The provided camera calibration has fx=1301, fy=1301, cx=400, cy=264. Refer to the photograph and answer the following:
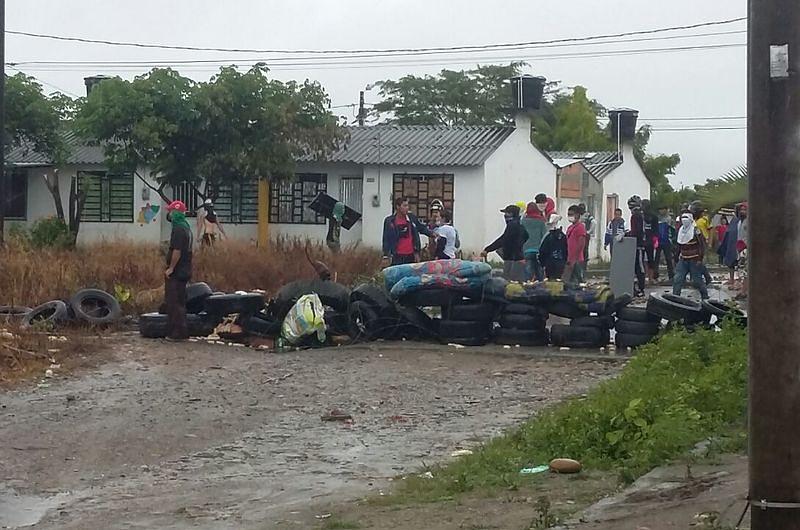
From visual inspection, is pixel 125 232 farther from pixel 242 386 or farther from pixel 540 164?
pixel 242 386

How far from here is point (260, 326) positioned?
16.7 m

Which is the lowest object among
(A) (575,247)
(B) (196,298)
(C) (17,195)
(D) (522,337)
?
(D) (522,337)

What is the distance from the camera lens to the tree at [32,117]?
37281 millimetres

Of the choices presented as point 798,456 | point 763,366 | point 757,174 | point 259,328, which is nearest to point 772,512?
point 798,456

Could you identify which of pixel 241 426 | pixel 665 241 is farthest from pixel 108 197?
pixel 241 426

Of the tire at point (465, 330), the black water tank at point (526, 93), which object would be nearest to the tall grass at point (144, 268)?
the tire at point (465, 330)

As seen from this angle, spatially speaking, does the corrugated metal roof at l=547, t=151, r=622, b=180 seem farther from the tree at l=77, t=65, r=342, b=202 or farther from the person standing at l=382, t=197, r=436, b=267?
the person standing at l=382, t=197, r=436, b=267

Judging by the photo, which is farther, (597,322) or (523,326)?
(523,326)

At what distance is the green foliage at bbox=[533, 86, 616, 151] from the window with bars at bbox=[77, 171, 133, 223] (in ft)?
91.9

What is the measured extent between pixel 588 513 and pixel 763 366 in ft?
5.45

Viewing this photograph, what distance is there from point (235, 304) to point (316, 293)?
1.10m

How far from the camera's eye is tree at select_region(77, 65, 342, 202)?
3681 centimetres

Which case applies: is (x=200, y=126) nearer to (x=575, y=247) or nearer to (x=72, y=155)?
(x=72, y=155)

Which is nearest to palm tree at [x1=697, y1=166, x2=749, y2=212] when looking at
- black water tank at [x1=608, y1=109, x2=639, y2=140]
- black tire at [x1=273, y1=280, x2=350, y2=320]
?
Answer: black tire at [x1=273, y1=280, x2=350, y2=320]
